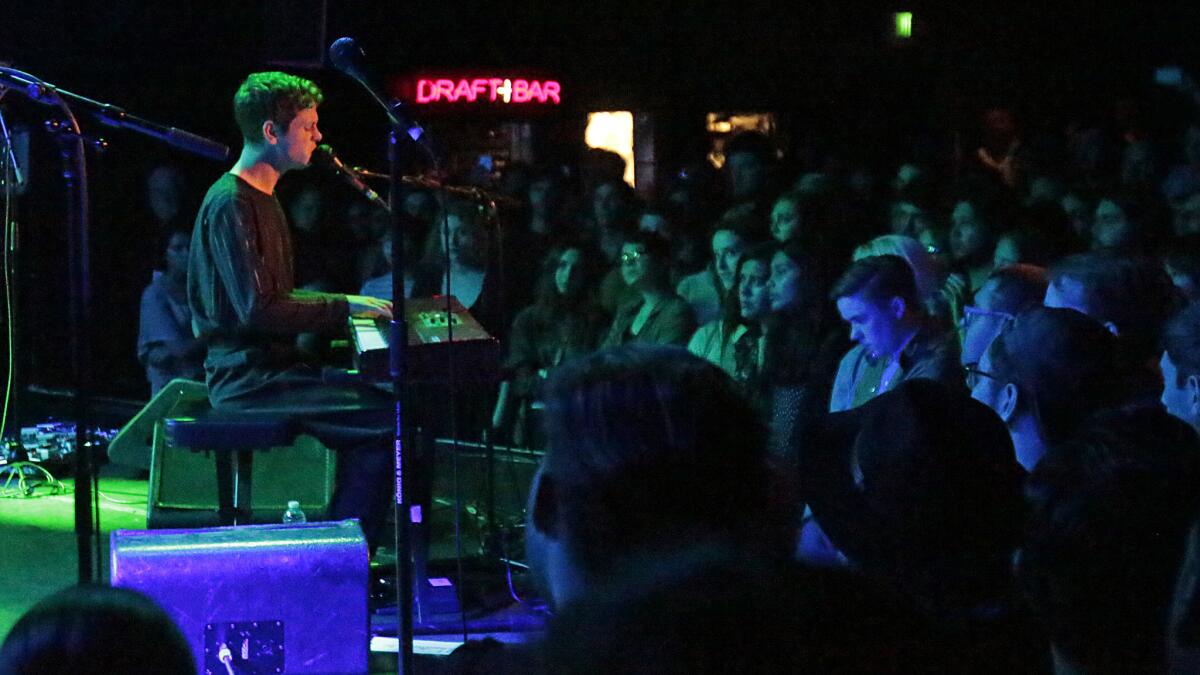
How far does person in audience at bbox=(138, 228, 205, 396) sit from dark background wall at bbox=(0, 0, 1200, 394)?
174cm

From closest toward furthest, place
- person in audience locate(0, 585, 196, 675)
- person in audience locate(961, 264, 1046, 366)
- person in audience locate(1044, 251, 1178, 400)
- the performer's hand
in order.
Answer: person in audience locate(0, 585, 196, 675), person in audience locate(1044, 251, 1178, 400), the performer's hand, person in audience locate(961, 264, 1046, 366)

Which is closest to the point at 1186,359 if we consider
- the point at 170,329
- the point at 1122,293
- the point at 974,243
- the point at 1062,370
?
the point at 1062,370

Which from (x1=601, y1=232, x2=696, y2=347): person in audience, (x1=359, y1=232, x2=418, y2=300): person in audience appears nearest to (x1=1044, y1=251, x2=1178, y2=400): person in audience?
(x1=601, y1=232, x2=696, y2=347): person in audience

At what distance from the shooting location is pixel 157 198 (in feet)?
29.5

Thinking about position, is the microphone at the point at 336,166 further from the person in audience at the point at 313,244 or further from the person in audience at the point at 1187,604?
the person in audience at the point at 313,244

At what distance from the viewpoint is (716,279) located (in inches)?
262

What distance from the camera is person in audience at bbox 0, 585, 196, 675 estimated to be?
1.28 metres

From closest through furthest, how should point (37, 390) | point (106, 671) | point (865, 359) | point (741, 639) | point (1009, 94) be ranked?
point (741, 639) < point (106, 671) < point (865, 359) < point (37, 390) < point (1009, 94)

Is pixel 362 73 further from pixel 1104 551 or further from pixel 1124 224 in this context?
pixel 1124 224

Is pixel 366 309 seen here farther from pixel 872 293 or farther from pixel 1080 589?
pixel 1080 589

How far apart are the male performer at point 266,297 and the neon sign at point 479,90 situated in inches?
230

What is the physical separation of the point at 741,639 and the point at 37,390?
10.5 meters

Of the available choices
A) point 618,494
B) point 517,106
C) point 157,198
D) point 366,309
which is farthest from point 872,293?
point 517,106

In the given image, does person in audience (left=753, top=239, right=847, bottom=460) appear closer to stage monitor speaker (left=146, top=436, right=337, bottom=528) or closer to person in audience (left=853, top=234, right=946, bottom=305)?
person in audience (left=853, top=234, right=946, bottom=305)
